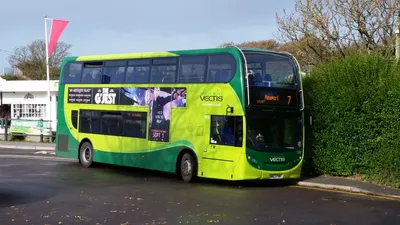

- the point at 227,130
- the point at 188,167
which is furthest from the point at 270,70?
the point at 188,167

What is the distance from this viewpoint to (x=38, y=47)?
59.7 m

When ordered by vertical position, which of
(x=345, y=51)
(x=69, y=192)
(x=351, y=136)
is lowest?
(x=69, y=192)

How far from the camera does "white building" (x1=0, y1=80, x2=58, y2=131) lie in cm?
4081

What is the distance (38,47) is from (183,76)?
47848 mm

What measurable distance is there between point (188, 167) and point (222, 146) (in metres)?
1.54

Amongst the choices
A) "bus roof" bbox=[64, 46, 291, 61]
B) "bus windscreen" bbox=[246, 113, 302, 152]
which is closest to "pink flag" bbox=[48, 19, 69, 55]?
"bus roof" bbox=[64, 46, 291, 61]

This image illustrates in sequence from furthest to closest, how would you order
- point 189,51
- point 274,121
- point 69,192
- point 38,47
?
point 38,47 < point 189,51 < point 274,121 < point 69,192

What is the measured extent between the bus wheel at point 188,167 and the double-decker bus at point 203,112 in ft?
0.10

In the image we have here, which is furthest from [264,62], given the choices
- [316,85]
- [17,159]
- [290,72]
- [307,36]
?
[17,159]

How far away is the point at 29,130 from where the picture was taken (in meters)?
32.2

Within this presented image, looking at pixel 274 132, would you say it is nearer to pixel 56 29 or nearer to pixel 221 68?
pixel 221 68

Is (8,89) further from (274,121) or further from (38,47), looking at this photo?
(274,121)

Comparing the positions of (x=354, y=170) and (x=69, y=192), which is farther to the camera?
(x=354, y=170)

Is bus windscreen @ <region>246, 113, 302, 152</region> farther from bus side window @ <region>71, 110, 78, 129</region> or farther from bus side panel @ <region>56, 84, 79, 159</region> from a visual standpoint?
bus side panel @ <region>56, 84, 79, 159</region>
